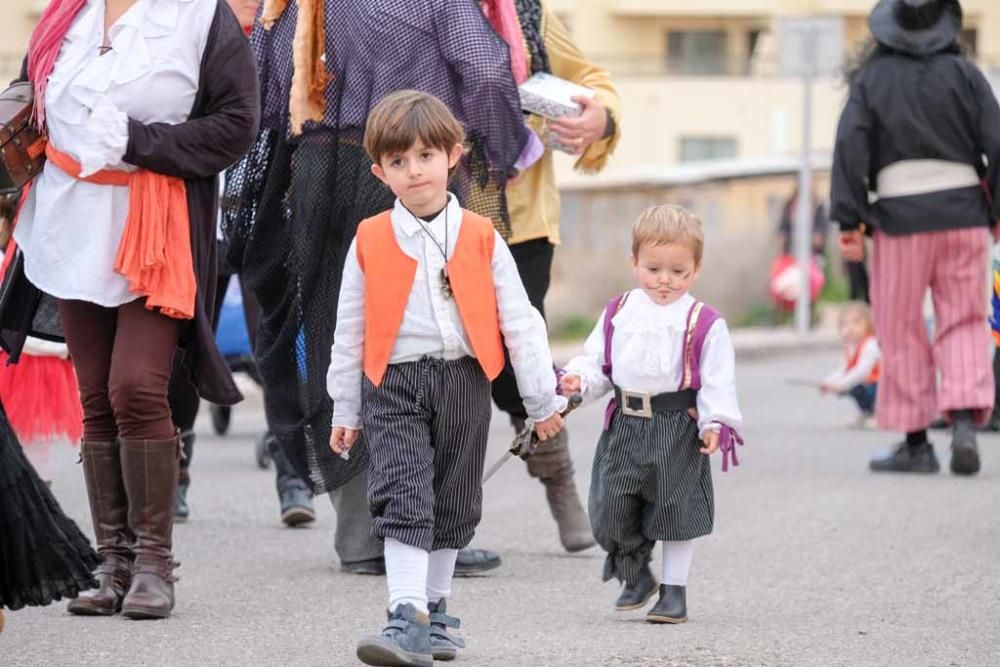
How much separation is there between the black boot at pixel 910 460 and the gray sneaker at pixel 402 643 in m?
5.11

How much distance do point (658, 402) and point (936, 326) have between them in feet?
14.1

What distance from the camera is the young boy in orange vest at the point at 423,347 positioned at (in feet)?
16.6

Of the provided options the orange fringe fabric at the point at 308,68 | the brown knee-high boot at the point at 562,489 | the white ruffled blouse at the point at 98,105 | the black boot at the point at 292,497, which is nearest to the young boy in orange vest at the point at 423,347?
the white ruffled blouse at the point at 98,105

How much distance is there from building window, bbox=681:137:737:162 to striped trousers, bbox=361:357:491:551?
41.7 m

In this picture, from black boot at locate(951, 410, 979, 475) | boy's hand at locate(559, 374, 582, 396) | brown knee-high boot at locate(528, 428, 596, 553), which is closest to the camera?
boy's hand at locate(559, 374, 582, 396)

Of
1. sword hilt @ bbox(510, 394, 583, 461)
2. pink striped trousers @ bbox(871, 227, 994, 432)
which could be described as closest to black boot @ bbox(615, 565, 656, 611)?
sword hilt @ bbox(510, 394, 583, 461)

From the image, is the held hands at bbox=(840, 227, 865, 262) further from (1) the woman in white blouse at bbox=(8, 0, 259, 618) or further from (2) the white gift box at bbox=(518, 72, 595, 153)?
(1) the woman in white blouse at bbox=(8, 0, 259, 618)

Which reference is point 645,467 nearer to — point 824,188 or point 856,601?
point 856,601

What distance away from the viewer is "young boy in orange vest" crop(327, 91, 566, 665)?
5.05 m

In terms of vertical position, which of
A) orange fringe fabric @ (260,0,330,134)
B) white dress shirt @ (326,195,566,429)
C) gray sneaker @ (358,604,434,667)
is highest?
orange fringe fabric @ (260,0,330,134)

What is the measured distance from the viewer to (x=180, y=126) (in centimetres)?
573

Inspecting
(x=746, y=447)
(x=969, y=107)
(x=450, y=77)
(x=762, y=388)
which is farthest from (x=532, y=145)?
(x=762, y=388)

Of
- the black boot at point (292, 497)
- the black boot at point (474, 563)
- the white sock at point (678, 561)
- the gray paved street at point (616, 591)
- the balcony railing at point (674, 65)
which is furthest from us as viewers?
the balcony railing at point (674, 65)

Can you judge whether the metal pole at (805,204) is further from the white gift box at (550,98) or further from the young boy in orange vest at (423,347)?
the young boy in orange vest at (423,347)
